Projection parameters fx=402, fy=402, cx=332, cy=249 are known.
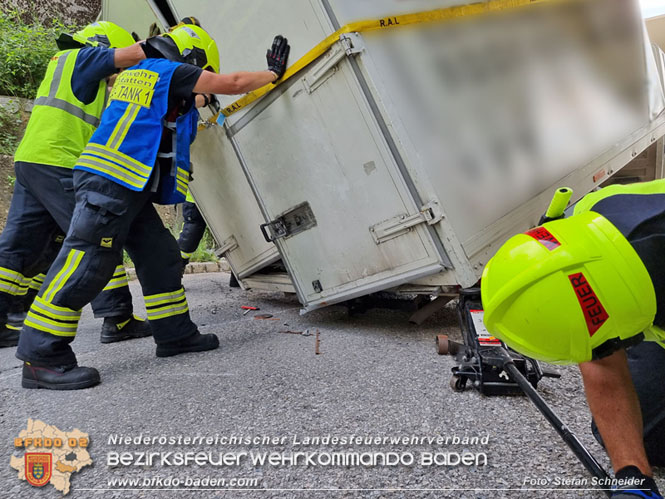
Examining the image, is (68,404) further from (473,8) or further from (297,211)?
(473,8)

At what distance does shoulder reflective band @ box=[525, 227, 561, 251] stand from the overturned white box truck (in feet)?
3.06

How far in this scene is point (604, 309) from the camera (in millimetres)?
813

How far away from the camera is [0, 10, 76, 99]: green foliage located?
17.8ft

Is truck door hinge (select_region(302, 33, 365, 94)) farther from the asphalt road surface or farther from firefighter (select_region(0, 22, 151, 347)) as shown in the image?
the asphalt road surface

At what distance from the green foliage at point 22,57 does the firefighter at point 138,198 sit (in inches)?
195

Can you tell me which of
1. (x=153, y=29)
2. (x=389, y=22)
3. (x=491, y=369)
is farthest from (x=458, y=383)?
(x=153, y=29)

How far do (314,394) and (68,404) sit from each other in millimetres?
955

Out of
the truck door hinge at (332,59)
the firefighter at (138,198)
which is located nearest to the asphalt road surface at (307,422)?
the firefighter at (138,198)

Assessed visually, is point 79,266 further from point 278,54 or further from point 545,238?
point 545,238

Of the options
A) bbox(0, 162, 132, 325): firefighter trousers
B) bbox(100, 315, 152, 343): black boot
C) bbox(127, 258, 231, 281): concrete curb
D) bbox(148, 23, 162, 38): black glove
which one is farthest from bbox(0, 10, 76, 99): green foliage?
bbox(100, 315, 152, 343): black boot

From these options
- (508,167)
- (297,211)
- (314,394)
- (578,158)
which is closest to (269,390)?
(314,394)

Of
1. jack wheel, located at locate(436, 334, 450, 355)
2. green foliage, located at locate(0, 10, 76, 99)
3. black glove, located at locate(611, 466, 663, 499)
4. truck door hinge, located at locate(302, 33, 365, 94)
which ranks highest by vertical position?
green foliage, located at locate(0, 10, 76, 99)

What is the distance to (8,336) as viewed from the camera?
250cm

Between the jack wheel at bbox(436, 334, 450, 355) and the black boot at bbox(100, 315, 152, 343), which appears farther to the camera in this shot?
the black boot at bbox(100, 315, 152, 343)
